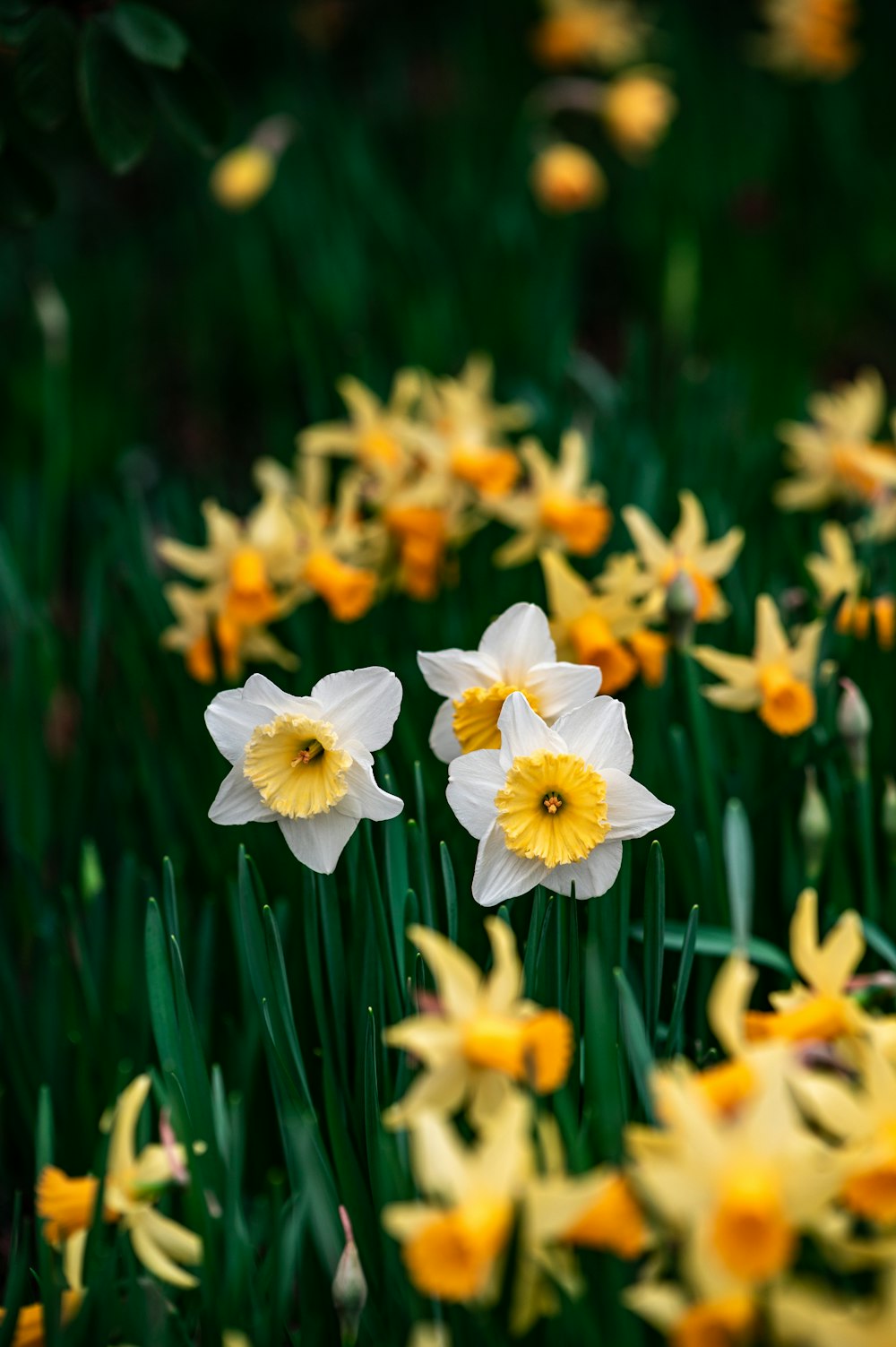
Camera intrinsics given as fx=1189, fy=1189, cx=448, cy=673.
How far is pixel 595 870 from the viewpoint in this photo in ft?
3.44

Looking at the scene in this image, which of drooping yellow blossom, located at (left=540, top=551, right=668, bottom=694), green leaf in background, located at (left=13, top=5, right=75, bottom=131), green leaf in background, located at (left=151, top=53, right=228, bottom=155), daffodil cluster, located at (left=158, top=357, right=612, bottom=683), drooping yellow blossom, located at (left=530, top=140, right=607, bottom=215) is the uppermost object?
drooping yellow blossom, located at (left=530, top=140, right=607, bottom=215)

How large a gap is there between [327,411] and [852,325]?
1813 millimetres

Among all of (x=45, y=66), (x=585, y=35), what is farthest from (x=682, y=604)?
(x=585, y=35)

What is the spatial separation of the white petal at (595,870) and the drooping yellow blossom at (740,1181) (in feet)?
1.15

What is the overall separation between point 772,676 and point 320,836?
0.64m

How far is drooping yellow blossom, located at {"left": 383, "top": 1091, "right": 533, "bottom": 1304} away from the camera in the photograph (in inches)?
26.8

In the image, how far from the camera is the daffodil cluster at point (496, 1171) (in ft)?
2.26

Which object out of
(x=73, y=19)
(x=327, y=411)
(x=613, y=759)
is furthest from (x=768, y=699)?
(x=327, y=411)

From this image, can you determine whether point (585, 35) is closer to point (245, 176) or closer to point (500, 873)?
point (245, 176)

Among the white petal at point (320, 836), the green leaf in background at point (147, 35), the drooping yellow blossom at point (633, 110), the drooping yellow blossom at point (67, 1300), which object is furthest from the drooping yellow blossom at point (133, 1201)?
the drooping yellow blossom at point (633, 110)

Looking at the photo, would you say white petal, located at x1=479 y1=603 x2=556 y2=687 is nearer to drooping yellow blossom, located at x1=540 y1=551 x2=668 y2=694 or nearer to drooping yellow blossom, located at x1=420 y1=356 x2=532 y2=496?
drooping yellow blossom, located at x1=540 y1=551 x2=668 y2=694

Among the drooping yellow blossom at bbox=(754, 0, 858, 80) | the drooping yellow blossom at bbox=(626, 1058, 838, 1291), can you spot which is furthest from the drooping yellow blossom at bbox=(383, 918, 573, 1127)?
the drooping yellow blossom at bbox=(754, 0, 858, 80)

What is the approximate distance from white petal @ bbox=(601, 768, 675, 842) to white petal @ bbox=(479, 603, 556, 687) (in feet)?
0.58

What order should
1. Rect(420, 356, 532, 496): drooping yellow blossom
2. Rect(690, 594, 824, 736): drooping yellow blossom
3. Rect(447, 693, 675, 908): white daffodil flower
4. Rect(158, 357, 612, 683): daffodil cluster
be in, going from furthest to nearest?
Rect(420, 356, 532, 496): drooping yellow blossom, Rect(158, 357, 612, 683): daffodil cluster, Rect(690, 594, 824, 736): drooping yellow blossom, Rect(447, 693, 675, 908): white daffodil flower
